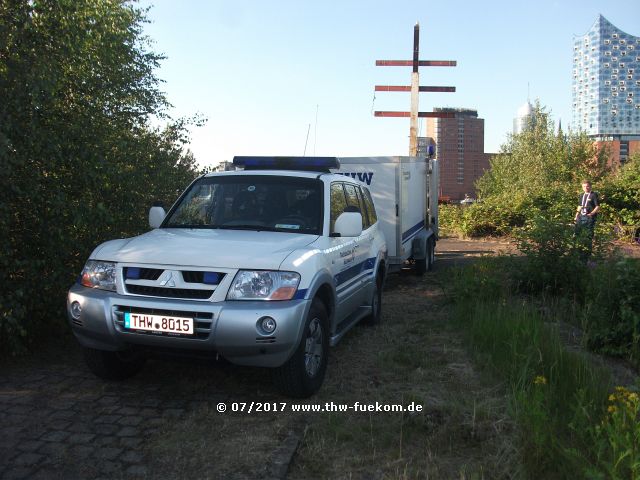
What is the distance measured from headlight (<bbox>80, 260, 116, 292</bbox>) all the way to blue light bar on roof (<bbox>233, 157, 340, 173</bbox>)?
242 cm

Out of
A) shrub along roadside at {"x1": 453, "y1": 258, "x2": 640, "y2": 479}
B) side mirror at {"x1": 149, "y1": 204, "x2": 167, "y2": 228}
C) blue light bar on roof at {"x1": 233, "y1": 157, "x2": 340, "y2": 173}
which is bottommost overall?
shrub along roadside at {"x1": 453, "y1": 258, "x2": 640, "y2": 479}

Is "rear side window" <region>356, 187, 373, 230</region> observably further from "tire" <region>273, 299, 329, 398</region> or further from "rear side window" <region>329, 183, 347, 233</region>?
"tire" <region>273, 299, 329, 398</region>

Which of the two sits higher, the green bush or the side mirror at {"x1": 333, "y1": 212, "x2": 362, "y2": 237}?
the side mirror at {"x1": 333, "y1": 212, "x2": 362, "y2": 237}

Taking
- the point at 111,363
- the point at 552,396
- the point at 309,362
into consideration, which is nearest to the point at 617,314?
the point at 552,396

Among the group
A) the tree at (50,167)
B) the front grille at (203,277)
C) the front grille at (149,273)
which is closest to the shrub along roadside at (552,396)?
the front grille at (203,277)

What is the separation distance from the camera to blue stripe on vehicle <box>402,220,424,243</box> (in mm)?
10072

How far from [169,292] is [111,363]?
1049 mm

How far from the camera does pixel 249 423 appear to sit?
3.92 m

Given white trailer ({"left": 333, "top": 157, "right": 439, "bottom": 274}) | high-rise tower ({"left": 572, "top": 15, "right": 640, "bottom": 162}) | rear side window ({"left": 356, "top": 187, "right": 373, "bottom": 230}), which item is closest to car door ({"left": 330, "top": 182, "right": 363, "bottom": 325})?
rear side window ({"left": 356, "top": 187, "right": 373, "bottom": 230})

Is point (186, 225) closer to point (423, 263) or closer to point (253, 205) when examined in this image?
point (253, 205)

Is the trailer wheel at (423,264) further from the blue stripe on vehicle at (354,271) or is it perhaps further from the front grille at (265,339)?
the front grille at (265,339)

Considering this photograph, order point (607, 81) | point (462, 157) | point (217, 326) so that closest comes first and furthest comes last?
point (217, 326) < point (462, 157) < point (607, 81)

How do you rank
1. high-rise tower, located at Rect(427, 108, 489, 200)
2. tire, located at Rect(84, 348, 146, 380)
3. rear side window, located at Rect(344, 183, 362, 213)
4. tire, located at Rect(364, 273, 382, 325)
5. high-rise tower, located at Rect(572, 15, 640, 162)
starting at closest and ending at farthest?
tire, located at Rect(84, 348, 146, 380), rear side window, located at Rect(344, 183, 362, 213), tire, located at Rect(364, 273, 382, 325), high-rise tower, located at Rect(427, 108, 489, 200), high-rise tower, located at Rect(572, 15, 640, 162)

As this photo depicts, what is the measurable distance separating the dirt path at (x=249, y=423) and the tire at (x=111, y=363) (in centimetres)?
9
